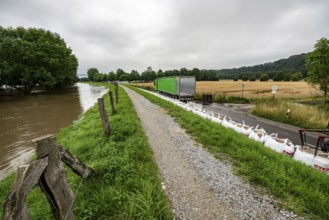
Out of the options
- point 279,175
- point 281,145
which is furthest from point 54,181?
point 281,145

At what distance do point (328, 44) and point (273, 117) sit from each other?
6007mm

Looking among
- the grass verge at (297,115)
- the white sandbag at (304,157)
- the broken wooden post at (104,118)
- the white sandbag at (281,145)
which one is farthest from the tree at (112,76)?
the white sandbag at (304,157)

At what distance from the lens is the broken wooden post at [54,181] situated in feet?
5.95

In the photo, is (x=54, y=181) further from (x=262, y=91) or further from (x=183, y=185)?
(x=262, y=91)

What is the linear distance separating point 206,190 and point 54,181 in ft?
8.64

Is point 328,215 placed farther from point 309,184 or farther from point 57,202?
point 57,202

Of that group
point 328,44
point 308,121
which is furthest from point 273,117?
point 328,44

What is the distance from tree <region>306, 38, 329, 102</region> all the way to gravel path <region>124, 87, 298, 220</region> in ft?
41.6

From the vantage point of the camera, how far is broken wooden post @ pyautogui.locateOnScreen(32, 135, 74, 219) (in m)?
1.81

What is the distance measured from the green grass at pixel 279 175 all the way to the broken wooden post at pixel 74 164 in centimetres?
330

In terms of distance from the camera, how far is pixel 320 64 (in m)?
11.8

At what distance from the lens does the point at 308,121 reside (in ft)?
34.4

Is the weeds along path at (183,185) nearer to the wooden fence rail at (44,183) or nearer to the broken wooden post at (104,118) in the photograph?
the broken wooden post at (104,118)

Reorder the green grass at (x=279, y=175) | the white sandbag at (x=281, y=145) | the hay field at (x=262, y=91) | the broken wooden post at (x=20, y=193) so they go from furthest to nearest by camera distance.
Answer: the hay field at (x=262, y=91) → the white sandbag at (x=281, y=145) → the green grass at (x=279, y=175) → the broken wooden post at (x=20, y=193)
